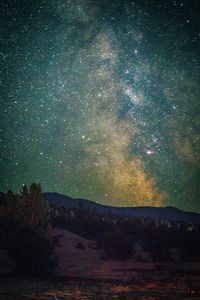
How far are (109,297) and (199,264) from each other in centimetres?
1236

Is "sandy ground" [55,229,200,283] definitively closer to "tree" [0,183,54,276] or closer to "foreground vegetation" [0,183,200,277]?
"foreground vegetation" [0,183,200,277]

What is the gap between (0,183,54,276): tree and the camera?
634 inches

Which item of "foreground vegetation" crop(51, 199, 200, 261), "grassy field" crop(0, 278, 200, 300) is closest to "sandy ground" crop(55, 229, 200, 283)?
"foreground vegetation" crop(51, 199, 200, 261)

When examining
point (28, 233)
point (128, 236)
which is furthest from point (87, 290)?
point (128, 236)

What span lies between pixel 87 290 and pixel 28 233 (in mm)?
4962

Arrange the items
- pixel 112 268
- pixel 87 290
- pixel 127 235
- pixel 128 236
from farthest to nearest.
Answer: pixel 127 235
pixel 128 236
pixel 112 268
pixel 87 290

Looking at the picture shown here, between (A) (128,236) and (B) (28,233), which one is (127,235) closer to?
(A) (128,236)

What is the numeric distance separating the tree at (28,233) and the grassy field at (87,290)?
4.99ft

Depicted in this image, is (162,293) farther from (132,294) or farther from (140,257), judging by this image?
(140,257)

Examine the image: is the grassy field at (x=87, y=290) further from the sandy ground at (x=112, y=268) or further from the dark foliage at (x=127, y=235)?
the dark foliage at (x=127, y=235)

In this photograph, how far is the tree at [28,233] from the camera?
1609 cm

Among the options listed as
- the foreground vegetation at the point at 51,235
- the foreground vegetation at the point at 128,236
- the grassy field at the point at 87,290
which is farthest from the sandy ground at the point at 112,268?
the grassy field at the point at 87,290

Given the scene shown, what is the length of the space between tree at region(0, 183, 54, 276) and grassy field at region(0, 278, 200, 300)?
1.52 meters

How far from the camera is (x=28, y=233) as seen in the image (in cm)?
1705
